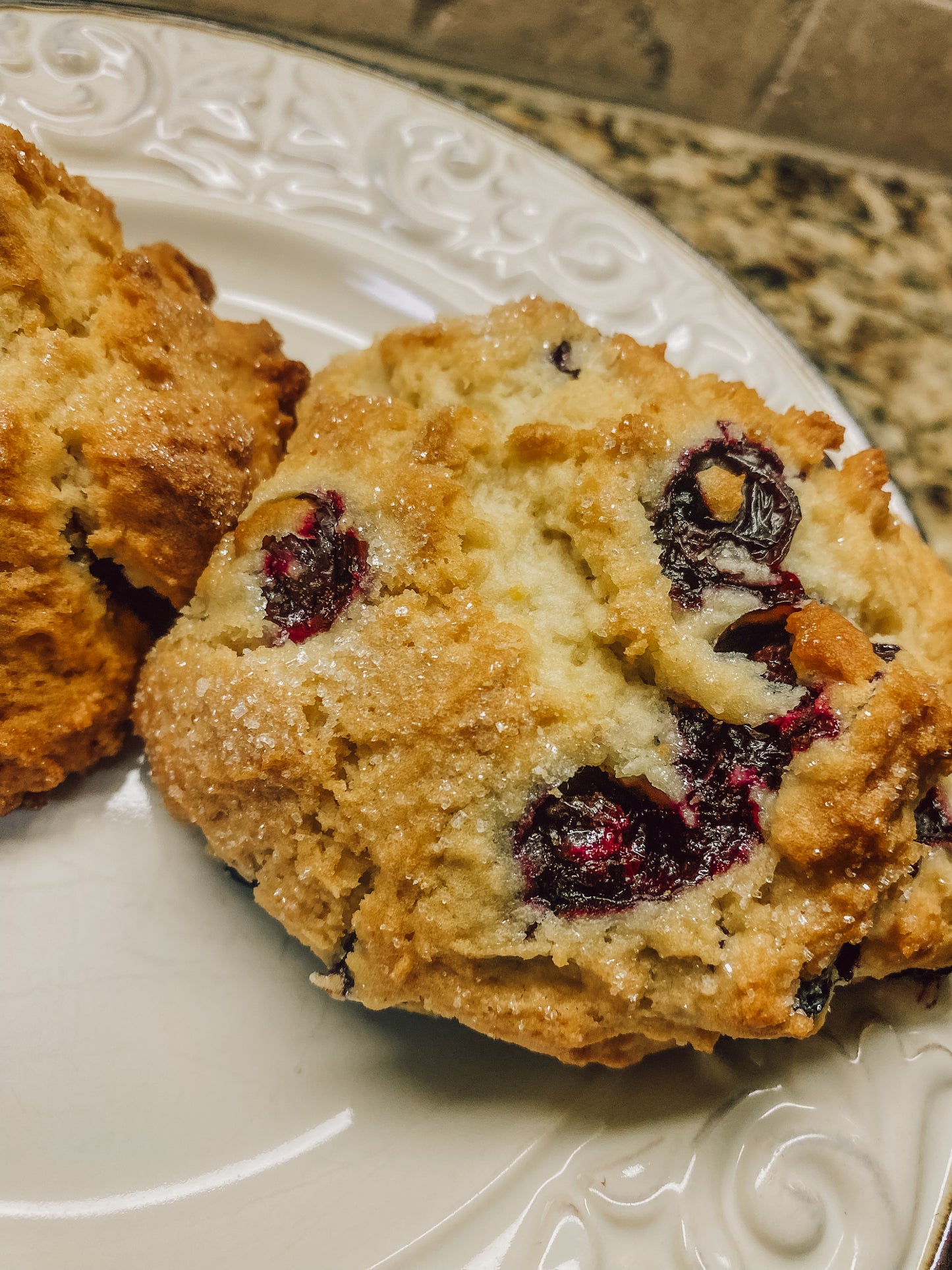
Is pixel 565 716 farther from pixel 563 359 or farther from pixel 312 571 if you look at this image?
pixel 563 359

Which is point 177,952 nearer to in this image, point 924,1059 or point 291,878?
point 291,878

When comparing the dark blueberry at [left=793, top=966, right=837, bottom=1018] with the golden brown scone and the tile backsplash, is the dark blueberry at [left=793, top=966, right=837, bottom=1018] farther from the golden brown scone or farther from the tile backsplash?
the tile backsplash

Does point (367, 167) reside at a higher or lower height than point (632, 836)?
higher

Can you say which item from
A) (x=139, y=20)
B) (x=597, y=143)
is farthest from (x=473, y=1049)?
(x=597, y=143)

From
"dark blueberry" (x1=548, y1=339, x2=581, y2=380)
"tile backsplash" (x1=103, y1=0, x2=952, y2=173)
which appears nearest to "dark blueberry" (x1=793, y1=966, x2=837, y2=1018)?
"dark blueberry" (x1=548, y1=339, x2=581, y2=380)

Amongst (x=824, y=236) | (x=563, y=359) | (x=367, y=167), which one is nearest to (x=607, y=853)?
(x=563, y=359)

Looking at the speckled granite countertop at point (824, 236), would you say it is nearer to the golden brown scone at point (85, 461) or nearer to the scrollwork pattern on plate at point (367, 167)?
the scrollwork pattern on plate at point (367, 167)
